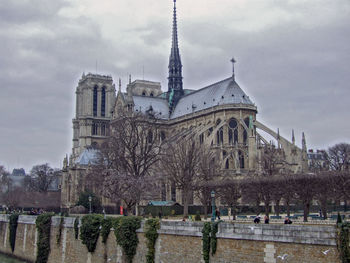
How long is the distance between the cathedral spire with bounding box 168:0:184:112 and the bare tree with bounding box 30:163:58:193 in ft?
107

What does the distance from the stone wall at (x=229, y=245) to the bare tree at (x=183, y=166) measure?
1977 cm

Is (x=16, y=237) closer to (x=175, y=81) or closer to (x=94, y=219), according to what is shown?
(x=94, y=219)

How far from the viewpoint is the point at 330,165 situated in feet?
227

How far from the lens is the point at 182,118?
284ft

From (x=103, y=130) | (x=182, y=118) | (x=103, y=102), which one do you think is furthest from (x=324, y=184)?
(x=103, y=102)

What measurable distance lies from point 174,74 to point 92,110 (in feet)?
75.2

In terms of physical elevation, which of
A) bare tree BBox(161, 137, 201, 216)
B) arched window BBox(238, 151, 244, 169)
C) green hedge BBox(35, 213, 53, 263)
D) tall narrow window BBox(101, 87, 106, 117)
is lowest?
green hedge BBox(35, 213, 53, 263)

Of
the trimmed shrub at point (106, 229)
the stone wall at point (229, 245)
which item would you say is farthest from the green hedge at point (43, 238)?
the trimmed shrub at point (106, 229)

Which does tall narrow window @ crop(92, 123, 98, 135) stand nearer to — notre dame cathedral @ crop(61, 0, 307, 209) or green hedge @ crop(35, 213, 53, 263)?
notre dame cathedral @ crop(61, 0, 307, 209)

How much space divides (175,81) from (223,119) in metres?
24.5

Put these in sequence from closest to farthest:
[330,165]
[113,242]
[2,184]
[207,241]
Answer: [207,241], [113,242], [330,165], [2,184]

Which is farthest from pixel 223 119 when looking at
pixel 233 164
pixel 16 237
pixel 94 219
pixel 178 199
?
pixel 94 219

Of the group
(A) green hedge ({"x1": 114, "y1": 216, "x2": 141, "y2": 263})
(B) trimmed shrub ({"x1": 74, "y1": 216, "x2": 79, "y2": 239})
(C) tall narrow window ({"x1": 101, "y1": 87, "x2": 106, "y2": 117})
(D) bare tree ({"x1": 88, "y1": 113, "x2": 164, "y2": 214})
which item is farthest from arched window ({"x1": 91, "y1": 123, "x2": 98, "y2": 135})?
(A) green hedge ({"x1": 114, "y1": 216, "x2": 141, "y2": 263})

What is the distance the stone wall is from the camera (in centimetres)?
1789
